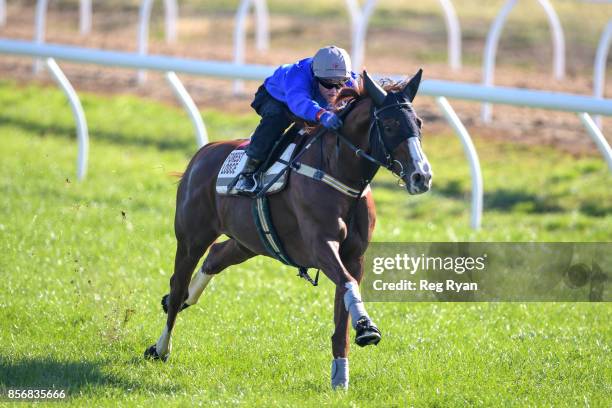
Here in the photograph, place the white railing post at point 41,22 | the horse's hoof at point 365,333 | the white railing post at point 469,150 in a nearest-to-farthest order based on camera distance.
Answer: the horse's hoof at point 365,333
the white railing post at point 469,150
the white railing post at point 41,22

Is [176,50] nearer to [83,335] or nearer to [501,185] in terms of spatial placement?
[501,185]

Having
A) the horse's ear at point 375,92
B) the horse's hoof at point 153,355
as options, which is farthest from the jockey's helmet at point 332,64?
the horse's hoof at point 153,355

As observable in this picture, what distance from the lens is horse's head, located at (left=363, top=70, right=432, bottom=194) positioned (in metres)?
5.59

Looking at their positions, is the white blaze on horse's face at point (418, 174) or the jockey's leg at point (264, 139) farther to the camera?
the jockey's leg at point (264, 139)

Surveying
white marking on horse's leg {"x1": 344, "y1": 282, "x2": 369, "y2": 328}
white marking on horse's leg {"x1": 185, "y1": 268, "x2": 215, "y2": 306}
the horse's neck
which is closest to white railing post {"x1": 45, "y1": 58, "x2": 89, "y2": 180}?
white marking on horse's leg {"x1": 185, "y1": 268, "x2": 215, "y2": 306}

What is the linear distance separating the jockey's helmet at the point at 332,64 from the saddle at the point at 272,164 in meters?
0.44

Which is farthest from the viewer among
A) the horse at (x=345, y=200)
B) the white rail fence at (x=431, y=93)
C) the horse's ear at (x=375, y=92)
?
the white rail fence at (x=431, y=93)

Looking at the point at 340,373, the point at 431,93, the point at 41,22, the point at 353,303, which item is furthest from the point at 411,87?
the point at 41,22

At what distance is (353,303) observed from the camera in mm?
5641

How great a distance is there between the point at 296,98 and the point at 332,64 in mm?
297

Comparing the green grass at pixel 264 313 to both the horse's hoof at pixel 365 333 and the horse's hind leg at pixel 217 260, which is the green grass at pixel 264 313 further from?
the horse's hoof at pixel 365 333

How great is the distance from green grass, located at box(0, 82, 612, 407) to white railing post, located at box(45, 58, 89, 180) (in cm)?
23

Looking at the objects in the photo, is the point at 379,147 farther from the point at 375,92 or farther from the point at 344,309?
the point at 344,309

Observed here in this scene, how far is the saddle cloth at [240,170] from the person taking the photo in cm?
641
